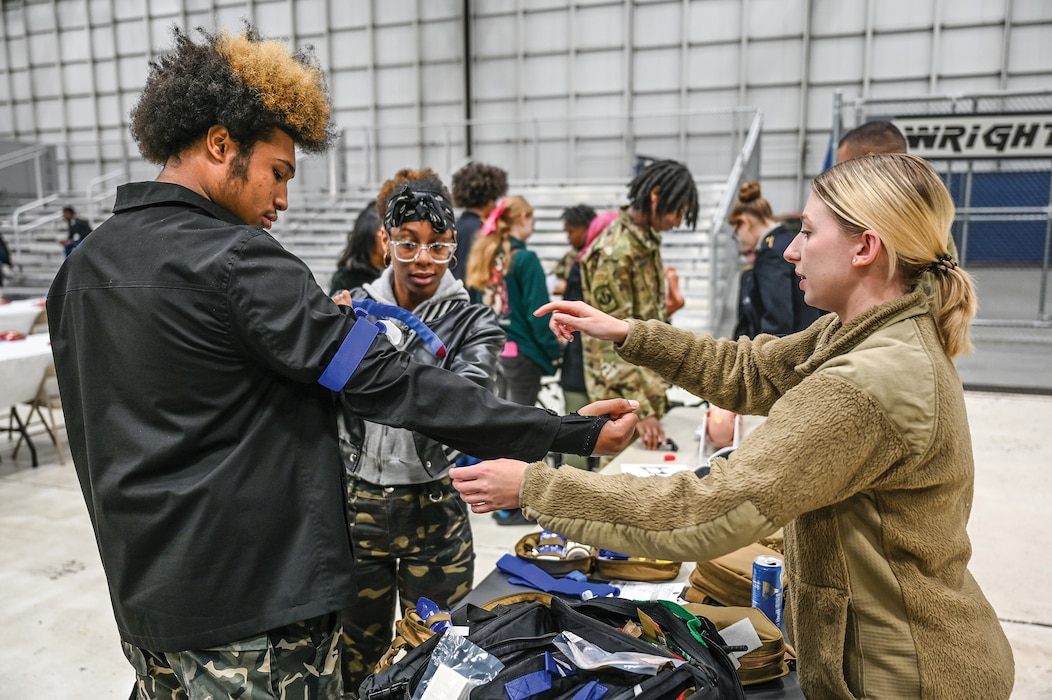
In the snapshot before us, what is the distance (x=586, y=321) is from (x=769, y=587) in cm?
83

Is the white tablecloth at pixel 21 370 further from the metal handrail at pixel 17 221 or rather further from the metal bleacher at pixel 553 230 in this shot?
the metal handrail at pixel 17 221

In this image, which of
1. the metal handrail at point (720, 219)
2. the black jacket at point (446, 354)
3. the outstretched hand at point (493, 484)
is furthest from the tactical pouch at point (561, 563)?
the metal handrail at point (720, 219)

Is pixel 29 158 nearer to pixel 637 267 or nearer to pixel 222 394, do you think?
pixel 637 267

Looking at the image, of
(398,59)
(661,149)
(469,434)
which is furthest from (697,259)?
(469,434)

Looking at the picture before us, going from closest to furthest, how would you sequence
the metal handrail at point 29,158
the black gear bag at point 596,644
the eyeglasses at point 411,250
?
1. the black gear bag at point 596,644
2. the eyeglasses at point 411,250
3. the metal handrail at point 29,158

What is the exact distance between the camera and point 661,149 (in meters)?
14.4

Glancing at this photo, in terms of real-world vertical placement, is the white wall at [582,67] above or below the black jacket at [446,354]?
above

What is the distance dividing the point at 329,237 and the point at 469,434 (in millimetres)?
13561

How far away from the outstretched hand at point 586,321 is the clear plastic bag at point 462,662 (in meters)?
0.73

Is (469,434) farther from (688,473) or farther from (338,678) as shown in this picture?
(338,678)

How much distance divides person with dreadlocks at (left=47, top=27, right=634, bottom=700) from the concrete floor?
6.93ft

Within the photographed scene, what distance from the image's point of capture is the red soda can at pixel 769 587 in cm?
196

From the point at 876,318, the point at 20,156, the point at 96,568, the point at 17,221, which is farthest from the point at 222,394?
the point at 20,156

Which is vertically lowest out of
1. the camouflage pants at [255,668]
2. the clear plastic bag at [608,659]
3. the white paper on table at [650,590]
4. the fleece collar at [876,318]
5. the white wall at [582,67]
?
the white paper on table at [650,590]
